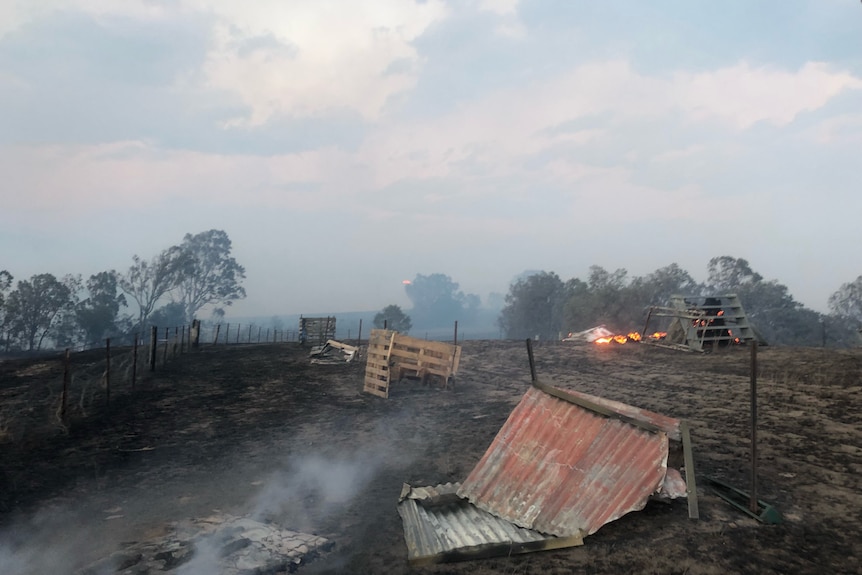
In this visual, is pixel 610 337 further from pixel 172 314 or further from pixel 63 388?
pixel 172 314

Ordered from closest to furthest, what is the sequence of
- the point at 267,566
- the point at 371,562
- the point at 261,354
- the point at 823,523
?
1. the point at 267,566
2. the point at 371,562
3. the point at 823,523
4. the point at 261,354

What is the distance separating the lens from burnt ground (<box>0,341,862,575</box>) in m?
5.47

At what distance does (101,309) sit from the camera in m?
54.4

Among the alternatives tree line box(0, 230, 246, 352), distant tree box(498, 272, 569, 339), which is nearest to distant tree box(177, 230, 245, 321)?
tree line box(0, 230, 246, 352)

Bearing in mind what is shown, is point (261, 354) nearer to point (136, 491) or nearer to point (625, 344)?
point (136, 491)

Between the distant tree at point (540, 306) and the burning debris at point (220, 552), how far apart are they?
64.9 meters

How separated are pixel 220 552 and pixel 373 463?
4011 millimetres

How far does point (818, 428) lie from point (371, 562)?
34.3 feet

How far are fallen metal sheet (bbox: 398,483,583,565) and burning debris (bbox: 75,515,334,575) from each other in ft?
3.70

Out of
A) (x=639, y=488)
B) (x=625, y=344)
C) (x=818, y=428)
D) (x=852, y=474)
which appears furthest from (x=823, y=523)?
(x=625, y=344)

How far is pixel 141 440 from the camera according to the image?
10.1m

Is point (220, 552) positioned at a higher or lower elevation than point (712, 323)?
lower

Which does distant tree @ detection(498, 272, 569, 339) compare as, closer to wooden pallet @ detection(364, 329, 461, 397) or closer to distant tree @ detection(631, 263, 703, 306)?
distant tree @ detection(631, 263, 703, 306)

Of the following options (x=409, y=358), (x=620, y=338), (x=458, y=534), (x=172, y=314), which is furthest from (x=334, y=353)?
(x=172, y=314)
